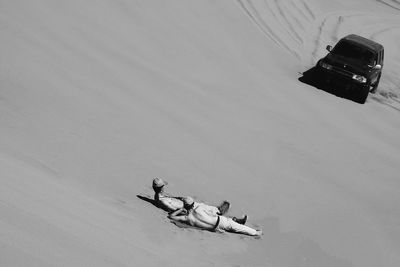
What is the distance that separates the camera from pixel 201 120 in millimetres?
11453

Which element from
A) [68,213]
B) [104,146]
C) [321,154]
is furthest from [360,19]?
[68,213]

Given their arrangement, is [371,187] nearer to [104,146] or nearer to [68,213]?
[104,146]

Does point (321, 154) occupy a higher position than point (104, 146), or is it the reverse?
point (321, 154)

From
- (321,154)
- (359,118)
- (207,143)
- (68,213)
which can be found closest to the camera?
(68,213)

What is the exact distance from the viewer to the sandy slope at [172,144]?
670 centimetres

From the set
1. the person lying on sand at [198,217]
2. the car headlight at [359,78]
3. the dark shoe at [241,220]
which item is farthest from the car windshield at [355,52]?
the person lying on sand at [198,217]

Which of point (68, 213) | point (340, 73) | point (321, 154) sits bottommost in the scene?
point (68, 213)

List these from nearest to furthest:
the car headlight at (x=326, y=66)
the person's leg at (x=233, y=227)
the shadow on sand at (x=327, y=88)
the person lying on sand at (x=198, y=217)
Result: 1. the person lying on sand at (x=198, y=217)
2. the person's leg at (x=233, y=227)
3. the car headlight at (x=326, y=66)
4. the shadow on sand at (x=327, y=88)

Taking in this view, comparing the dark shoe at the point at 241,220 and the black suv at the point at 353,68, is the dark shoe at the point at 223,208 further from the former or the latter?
the black suv at the point at 353,68

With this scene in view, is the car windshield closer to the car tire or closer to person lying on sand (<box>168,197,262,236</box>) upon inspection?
the car tire

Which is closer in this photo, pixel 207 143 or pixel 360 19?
pixel 207 143

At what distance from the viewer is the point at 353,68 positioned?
15000mm

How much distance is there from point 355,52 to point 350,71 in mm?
1092

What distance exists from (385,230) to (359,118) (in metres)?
5.17
